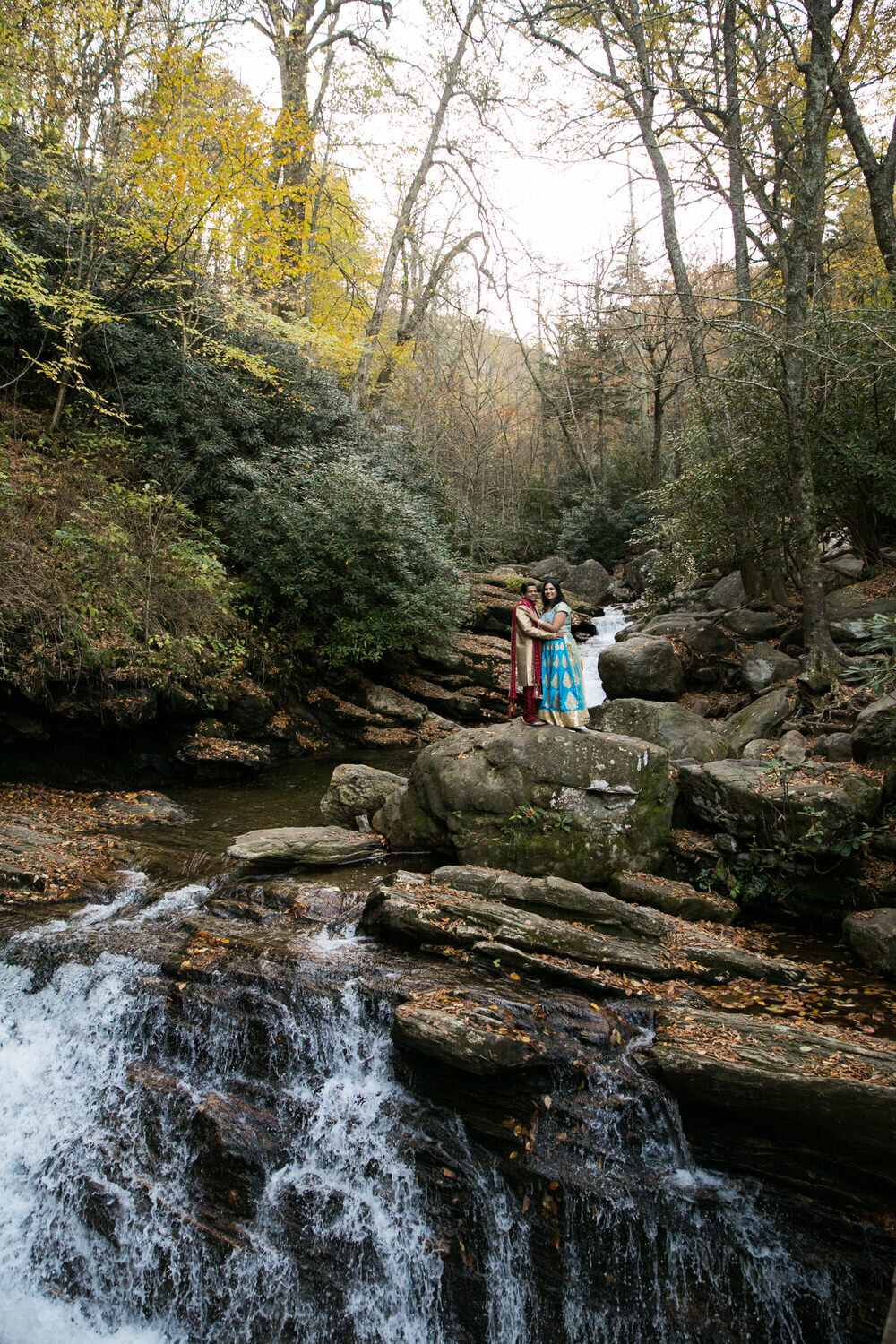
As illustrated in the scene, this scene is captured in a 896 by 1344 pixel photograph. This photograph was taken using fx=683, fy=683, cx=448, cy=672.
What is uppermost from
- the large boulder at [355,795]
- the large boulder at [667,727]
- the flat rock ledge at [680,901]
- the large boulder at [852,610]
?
the large boulder at [852,610]

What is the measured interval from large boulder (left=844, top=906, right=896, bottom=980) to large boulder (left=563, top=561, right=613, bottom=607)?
51.7ft

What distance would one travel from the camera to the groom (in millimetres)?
7480

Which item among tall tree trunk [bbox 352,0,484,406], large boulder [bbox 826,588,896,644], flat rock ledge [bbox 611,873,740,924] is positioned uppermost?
tall tree trunk [bbox 352,0,484,406]

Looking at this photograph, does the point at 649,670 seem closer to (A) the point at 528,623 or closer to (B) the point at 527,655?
(B) the point at 527,655

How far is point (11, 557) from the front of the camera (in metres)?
8.69

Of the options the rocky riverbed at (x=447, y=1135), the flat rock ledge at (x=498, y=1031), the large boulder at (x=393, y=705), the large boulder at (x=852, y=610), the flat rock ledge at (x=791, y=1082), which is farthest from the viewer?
the large boulder at (x=393, y=705)

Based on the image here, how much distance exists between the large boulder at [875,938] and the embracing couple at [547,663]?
296cm

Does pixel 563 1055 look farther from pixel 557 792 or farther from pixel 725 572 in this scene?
pixel 725 572

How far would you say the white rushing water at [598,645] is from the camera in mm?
13148

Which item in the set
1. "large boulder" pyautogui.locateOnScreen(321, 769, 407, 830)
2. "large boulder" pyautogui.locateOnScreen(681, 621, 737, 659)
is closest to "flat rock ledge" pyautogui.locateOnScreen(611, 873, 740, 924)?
"large boulder" pyautogui.locateOnScreen(321, 769, 407, 830)

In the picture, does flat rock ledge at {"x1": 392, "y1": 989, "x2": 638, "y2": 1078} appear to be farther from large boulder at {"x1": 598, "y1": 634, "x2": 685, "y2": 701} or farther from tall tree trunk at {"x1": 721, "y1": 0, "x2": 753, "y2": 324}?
tall tree trunk at {"x1": 721, "y1": 0, "x2": 753, "y2": 324}

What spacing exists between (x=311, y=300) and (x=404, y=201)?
13.2 ft

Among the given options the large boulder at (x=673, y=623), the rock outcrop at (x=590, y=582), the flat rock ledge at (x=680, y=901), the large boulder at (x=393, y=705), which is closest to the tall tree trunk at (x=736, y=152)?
the large boulder at (x=673, y=623)

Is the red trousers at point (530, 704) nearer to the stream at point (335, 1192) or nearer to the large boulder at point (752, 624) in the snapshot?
the stream at point (335, 1192)
